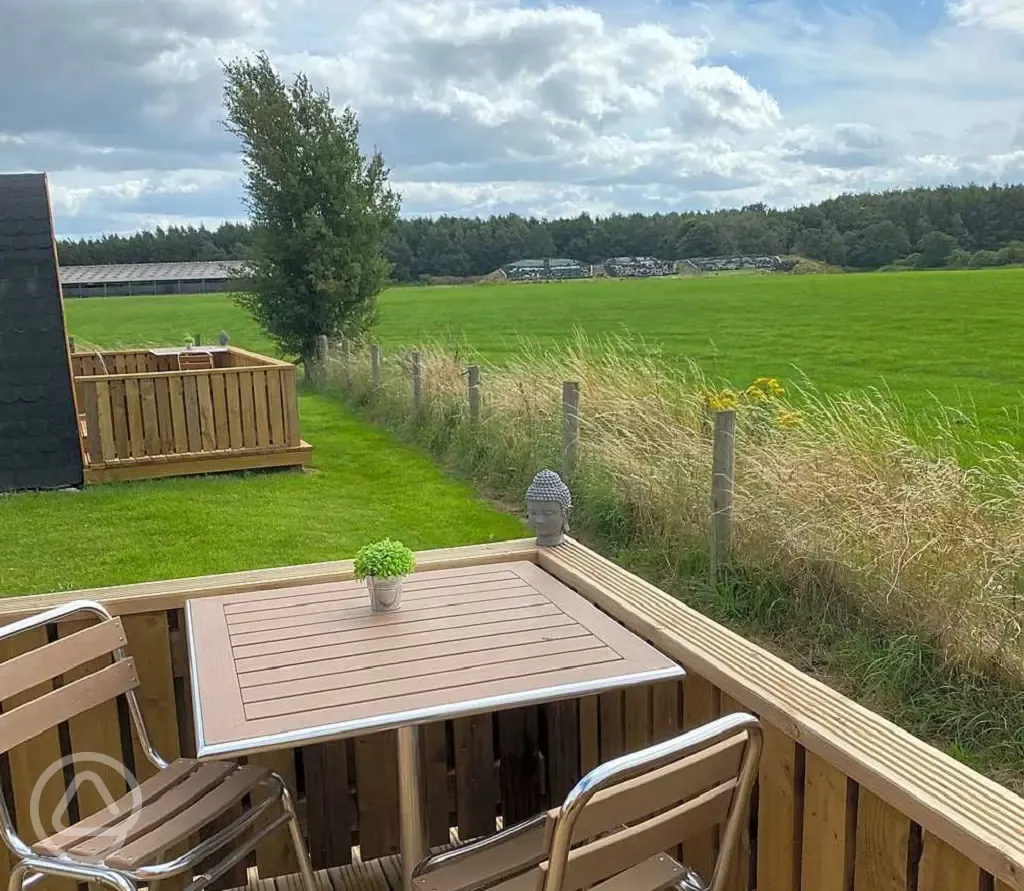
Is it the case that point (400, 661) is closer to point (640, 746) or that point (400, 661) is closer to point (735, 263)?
point (640, 746)

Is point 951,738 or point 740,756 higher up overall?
point 740,756

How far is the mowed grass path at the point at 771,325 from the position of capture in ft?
57.2

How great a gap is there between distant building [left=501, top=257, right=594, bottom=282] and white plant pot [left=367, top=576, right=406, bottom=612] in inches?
2881

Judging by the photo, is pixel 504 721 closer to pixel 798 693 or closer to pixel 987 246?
pixel 798 693

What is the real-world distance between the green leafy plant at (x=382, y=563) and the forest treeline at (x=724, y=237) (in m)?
55.6

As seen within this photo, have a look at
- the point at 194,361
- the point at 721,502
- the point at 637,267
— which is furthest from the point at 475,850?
the point at 637,267

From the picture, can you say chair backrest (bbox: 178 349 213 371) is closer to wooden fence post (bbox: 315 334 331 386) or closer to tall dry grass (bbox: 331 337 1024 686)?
wooden fence post (bbox: 315 334 331 386)

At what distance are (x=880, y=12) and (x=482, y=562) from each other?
5.12 meters

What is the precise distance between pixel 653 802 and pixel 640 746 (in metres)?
0.89

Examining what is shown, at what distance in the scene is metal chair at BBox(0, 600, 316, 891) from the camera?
2.24m

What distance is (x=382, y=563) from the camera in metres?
2.61

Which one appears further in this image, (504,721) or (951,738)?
(951,738)

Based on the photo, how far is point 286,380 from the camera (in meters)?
10.3

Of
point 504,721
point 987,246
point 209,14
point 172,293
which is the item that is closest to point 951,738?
point 504,721
